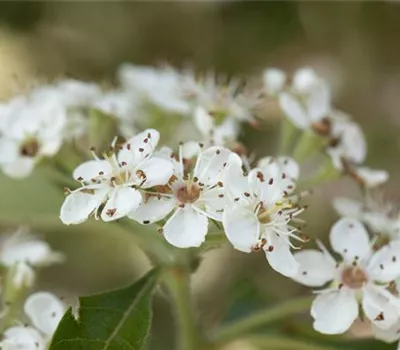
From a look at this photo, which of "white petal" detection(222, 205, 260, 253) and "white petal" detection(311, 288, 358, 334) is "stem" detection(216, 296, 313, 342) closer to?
"white petal" detection(311, 288, 358, 334)

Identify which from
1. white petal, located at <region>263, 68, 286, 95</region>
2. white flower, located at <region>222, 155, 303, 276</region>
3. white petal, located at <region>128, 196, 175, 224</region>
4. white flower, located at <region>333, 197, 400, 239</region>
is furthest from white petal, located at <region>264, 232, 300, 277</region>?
white petal, located at <region>263, 68, 286, 95</region>

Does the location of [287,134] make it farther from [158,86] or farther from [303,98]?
[158,86]

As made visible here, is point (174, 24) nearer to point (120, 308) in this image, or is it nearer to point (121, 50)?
point (121, 50)

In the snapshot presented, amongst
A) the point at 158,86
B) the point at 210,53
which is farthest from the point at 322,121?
the point at 210,53

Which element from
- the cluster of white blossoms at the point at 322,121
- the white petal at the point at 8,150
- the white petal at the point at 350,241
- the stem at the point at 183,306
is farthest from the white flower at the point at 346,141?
the white petal at the point at 8,150

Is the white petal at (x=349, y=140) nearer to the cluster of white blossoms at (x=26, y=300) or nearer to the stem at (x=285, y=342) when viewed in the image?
the stem at (x=285, y=342)
